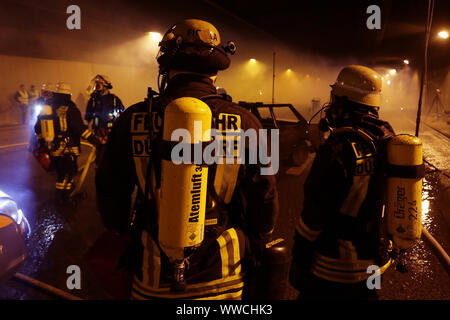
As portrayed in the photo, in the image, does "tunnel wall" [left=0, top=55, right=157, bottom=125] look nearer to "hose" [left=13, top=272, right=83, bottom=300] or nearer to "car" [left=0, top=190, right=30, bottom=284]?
"car" [left=0, top=190, right=30, bottom=284]

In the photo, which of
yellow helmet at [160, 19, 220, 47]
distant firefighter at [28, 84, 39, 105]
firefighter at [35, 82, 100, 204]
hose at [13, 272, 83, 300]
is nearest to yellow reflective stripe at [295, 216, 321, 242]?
yellow helmet at [160, 19, 220, 47]

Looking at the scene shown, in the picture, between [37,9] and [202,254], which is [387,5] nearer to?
[202,254]

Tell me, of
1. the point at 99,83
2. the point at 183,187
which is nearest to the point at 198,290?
the point at 183,187

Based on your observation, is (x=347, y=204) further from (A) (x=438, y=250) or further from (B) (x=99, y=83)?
(B) (x=99, y=83)

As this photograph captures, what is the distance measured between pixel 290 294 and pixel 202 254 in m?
1.78

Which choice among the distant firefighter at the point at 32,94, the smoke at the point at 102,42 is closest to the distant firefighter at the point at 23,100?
the distant firefighter at the point at 32,94

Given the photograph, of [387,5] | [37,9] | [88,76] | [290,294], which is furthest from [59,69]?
[290,294]

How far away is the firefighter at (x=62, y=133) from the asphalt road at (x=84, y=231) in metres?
0.52

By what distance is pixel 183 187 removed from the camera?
48.3 inches

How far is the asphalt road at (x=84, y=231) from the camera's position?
9.70ft

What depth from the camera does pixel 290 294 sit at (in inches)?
114

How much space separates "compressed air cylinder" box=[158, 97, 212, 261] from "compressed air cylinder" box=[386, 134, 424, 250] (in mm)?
1102

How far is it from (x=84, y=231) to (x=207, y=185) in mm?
3437

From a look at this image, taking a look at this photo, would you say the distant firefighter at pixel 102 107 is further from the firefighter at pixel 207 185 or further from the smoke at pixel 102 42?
the smoke at pixel 102 42
